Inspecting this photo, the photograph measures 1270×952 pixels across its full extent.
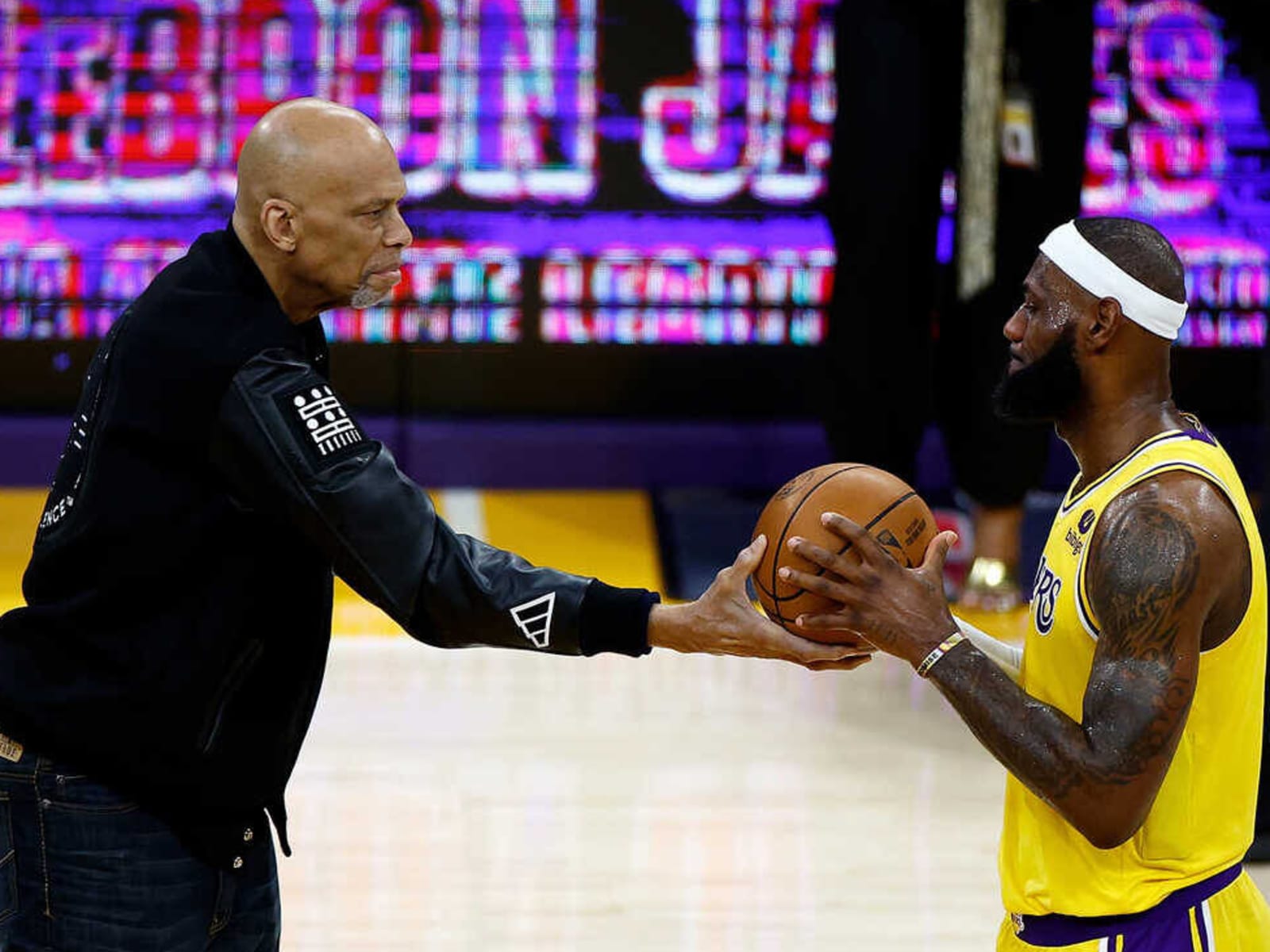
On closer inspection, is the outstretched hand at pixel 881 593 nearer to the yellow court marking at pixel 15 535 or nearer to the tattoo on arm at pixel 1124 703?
the tattoo on arm at pixel 1124 703

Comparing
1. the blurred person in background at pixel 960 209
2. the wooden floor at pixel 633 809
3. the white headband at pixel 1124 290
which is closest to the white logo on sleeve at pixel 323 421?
the white headband at pixel 1124 290

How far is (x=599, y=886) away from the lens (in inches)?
195

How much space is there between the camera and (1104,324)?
2939 millimetres

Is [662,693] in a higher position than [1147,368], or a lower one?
lower

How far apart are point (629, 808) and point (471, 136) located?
154 inches

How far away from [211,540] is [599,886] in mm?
2374

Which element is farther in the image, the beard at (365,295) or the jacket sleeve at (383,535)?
the beard at (365,295)

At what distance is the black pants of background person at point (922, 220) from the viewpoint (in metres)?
7.12

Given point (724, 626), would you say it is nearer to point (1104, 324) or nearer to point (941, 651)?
point (941, 651)

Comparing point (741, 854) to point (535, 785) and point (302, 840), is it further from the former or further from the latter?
point (302, 840)

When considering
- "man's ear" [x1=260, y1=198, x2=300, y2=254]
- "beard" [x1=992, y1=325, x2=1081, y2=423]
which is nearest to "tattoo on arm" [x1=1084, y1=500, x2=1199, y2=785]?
"beard" [x1=992, y1=325, x2=1081, y2=423]

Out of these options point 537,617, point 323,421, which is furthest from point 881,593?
point 323,421

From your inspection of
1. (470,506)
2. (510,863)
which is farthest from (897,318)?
(510,863)

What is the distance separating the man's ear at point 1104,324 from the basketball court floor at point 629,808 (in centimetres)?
210
